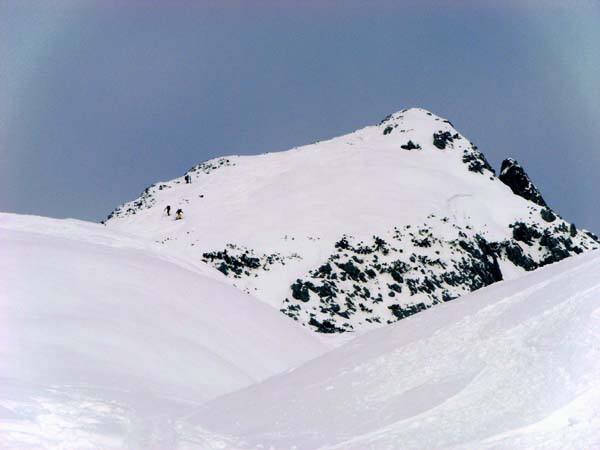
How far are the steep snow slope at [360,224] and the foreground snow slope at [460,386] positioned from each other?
2719 inches

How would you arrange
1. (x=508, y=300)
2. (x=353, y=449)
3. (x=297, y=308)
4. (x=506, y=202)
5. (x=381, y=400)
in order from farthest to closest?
1. (x=506, y=202)
2. (x=297, y=308)
3. (x=508, y=300)
4. (x=381, y=400)
5. (x=353, y=449)

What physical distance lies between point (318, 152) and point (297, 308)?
1573 inches

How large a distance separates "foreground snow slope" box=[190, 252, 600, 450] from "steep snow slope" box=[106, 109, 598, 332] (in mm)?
69051

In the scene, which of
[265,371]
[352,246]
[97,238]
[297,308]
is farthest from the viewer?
[352,246]

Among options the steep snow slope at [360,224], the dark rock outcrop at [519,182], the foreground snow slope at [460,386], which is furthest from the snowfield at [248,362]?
the dark rock outcrop at [519,182]

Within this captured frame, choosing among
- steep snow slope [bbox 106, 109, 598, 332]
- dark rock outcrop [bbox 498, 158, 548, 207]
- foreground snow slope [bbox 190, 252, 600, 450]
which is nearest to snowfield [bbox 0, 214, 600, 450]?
foreground snow slope [bbox 190, 252, 600, 450]

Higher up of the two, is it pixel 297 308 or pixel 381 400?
pixel 297 308

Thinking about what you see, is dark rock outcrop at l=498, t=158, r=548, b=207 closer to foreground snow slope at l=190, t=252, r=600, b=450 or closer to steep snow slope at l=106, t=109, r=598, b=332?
steep snow slope at l=106, t=109, r=598, b=332

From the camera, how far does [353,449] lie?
7254mm

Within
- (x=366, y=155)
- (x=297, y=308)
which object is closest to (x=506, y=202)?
(x=366, y=155)

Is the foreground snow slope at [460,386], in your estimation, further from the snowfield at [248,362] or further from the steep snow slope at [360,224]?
the steep snow slope at [360,224]

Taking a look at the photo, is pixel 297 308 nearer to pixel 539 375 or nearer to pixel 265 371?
pixel 265 371

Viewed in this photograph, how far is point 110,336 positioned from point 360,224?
88.2 m

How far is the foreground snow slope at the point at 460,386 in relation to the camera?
22.5 feet
